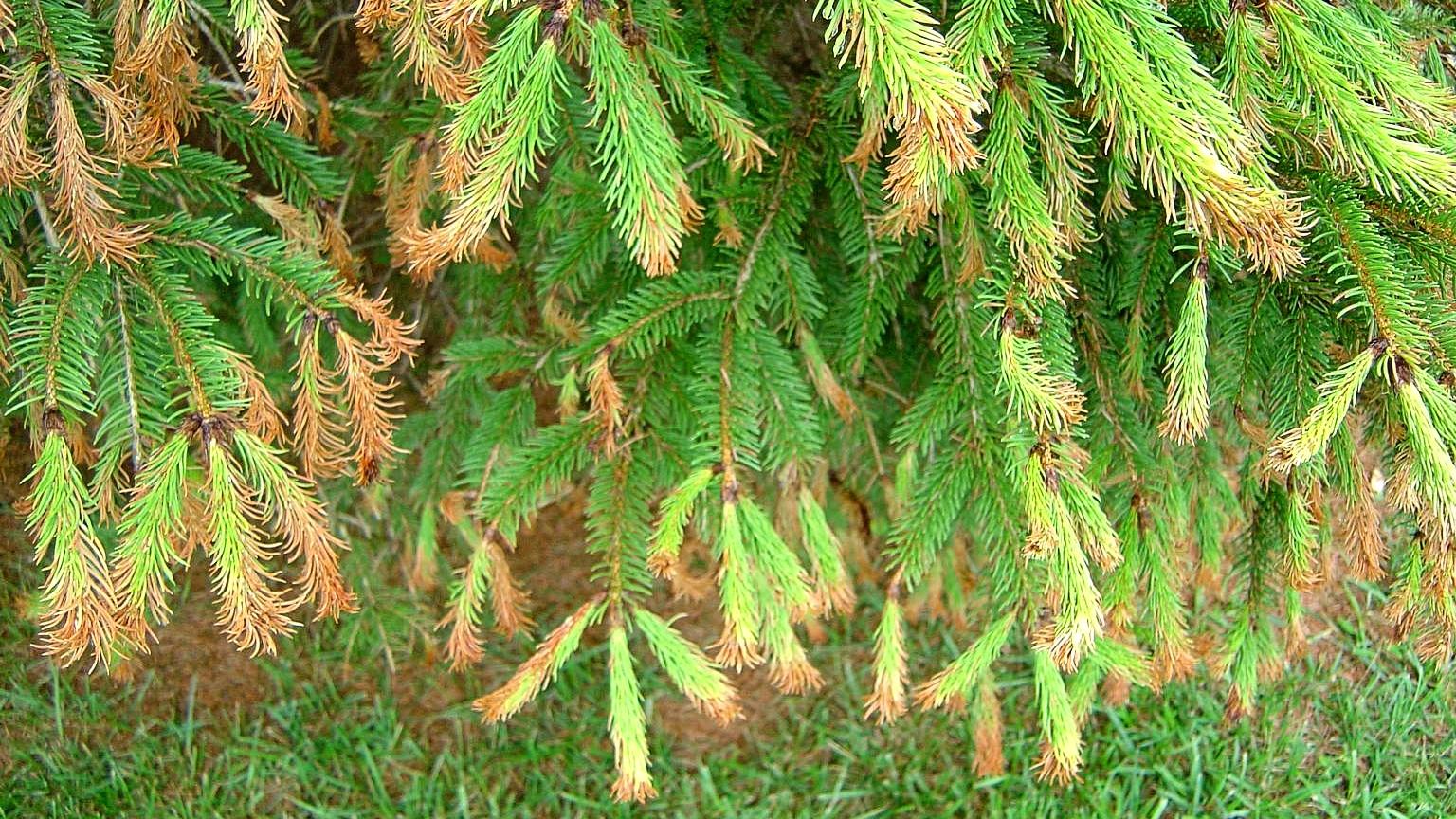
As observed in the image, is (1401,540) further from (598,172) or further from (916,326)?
(598,172)

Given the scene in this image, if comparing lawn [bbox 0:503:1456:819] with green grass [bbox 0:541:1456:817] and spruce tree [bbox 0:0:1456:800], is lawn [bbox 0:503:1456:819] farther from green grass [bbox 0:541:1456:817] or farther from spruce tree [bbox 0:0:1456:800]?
spruce tree [bbox 0:0:1456:800]

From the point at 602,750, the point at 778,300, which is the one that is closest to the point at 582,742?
the point at 602,750

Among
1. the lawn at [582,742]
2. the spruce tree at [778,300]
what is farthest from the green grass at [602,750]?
the spruce tree at [778,300]

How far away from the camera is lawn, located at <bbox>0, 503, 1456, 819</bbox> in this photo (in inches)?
83.1

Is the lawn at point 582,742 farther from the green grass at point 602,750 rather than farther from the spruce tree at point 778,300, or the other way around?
the spruce tree at point 778,300

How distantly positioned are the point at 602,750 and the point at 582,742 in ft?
0.19

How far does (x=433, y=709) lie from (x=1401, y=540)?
7.61 ft

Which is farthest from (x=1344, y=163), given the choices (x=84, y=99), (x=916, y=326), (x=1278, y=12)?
(x=84, y=99)

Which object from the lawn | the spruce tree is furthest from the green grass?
the spruce tree

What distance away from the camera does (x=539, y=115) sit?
1083 millimetres

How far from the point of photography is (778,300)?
5.18 feet

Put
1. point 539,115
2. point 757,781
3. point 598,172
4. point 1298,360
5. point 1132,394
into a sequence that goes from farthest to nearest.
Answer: point 757,781
point 598,172
point 1132,394
point 1298,360
point 539,115

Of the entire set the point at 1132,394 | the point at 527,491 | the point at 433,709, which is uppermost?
the point at 1132,394

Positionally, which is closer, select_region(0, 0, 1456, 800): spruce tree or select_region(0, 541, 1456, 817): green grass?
select_region(0, 0, 1456, 800): spruce tree
